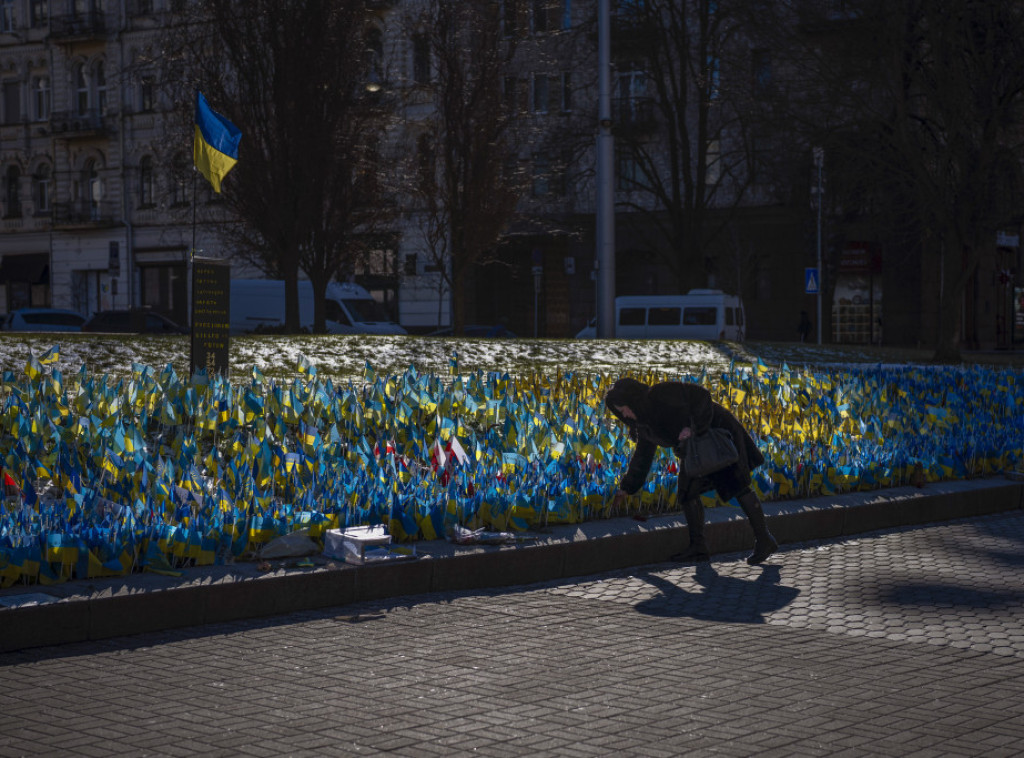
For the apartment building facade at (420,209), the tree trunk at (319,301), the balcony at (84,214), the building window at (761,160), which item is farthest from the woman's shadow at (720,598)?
the balcony at (84,214)

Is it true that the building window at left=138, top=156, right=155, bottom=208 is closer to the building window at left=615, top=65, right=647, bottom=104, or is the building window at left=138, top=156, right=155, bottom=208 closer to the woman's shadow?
the building window at left=615, top=65, right=647, bottom=104

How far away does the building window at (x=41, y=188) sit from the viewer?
5925cm

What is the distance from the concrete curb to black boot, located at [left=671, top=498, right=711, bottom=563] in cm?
17

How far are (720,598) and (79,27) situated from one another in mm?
53575

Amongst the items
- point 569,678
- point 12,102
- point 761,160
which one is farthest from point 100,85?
point 569,678

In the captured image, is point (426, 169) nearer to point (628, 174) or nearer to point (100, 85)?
point (628, 174)

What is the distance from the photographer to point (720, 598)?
810cm

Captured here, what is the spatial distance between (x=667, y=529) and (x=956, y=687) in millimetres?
A: 3613

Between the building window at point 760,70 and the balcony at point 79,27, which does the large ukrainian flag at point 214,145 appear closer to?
the building window at point 760,70

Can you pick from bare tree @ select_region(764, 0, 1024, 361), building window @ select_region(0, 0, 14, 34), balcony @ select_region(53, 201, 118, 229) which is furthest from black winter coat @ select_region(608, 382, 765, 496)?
building window @ select_region(0, 0, 14, 34)

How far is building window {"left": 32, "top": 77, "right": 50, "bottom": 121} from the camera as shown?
194 feet

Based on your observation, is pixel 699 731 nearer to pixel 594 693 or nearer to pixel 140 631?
pixel 594 693

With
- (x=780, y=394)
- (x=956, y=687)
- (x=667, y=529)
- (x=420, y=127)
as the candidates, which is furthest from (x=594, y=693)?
(x=420, y=127)

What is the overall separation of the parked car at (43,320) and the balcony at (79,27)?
1728 centimetres
